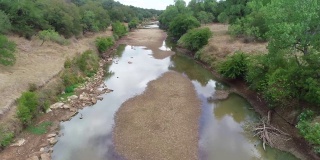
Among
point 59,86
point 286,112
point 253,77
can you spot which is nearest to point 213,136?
point 286,112

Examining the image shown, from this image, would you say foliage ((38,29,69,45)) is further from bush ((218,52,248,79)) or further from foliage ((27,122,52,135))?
bush ((218,52,248,79))

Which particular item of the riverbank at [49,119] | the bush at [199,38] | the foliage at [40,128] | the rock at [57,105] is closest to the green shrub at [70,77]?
the riverbank at [49,119]

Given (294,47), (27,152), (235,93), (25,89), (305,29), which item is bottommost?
(235,93)

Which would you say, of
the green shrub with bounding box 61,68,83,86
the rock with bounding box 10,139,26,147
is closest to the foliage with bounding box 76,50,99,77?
the green shrub with bounding box 61,68,83,86

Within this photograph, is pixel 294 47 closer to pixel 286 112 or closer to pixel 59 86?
pixel 286 112

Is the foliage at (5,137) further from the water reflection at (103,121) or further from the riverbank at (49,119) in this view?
the water reflection at (103,121)
